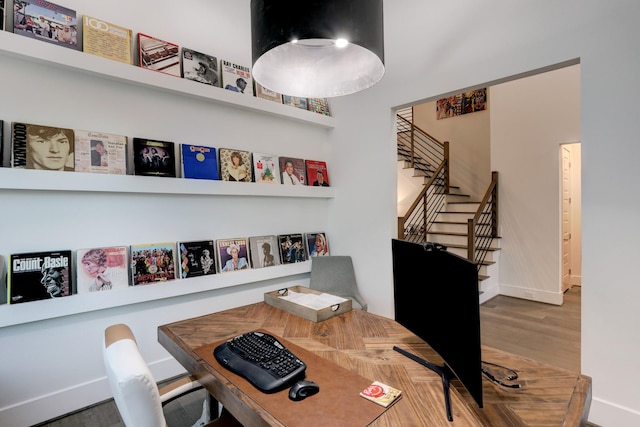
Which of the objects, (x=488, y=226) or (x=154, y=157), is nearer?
(x=154, y=157)

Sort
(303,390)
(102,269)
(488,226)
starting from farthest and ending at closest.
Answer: (488,226) → (102,269) → (303,390)

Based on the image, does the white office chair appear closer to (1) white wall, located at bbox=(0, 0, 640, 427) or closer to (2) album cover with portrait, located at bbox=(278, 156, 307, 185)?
(1) white wall, located at bbox=(0, 0, 640, 427)

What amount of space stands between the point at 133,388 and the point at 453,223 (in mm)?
5299

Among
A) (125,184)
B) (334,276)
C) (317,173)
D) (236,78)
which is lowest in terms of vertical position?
(334,276)

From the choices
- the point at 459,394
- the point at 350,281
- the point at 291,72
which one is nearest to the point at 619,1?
the point at 291,72

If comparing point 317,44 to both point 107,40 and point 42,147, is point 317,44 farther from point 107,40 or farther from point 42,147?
point 42,147

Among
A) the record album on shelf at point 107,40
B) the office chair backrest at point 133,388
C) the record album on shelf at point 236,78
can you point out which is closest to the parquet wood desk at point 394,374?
the office chair backrest at point 133,388

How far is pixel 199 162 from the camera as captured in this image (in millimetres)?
2645

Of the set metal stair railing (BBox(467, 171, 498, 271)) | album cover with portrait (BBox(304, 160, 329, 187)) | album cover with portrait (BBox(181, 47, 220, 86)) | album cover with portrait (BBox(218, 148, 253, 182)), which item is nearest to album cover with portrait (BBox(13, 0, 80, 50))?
album cover with portrait (BBox(181, 47, 220, 86))

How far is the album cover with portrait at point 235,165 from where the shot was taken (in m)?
2.79

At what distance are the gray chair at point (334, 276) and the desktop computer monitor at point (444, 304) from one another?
1797mm

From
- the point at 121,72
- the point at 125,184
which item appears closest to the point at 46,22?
the point at 121,72

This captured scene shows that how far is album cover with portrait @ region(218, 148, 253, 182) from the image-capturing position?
2.79m

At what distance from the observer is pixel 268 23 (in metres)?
1.11
